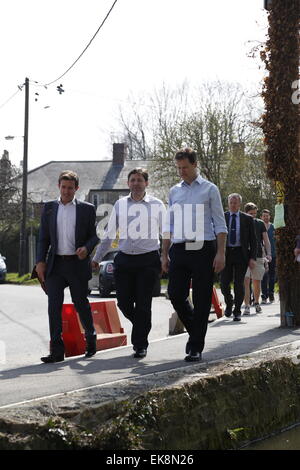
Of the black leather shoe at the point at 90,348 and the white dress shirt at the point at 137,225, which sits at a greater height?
the white dress shirt at the point at 137,225

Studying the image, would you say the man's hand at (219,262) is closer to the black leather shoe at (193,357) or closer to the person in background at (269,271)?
the black leather shoe at (193,357)

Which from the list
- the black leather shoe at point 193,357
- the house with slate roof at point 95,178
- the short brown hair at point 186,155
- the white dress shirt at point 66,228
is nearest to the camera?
the black leather shoe at point 193,357

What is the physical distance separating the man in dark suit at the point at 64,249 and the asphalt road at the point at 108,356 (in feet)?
1.67

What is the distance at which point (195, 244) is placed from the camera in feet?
26.2

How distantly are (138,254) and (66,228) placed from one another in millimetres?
714

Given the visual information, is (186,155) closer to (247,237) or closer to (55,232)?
(55,232)

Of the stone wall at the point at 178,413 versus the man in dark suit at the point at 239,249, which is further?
the man in dark suit at the point at 239,249

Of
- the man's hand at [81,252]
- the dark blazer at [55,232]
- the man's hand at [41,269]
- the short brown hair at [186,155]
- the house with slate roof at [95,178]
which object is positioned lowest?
the man's hand at [41,269]

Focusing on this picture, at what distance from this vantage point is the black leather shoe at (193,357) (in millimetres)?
7812

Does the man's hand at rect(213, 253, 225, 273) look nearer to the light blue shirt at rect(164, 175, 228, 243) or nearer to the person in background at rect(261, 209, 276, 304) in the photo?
the light blue shirt at rect(164, 175, 228, 243)

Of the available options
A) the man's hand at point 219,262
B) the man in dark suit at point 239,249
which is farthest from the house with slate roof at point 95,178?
the man's hand at point 219,262

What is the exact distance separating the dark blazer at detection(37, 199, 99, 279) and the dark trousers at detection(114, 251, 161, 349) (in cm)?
32

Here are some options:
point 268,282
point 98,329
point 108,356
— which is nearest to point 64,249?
point 108,356
